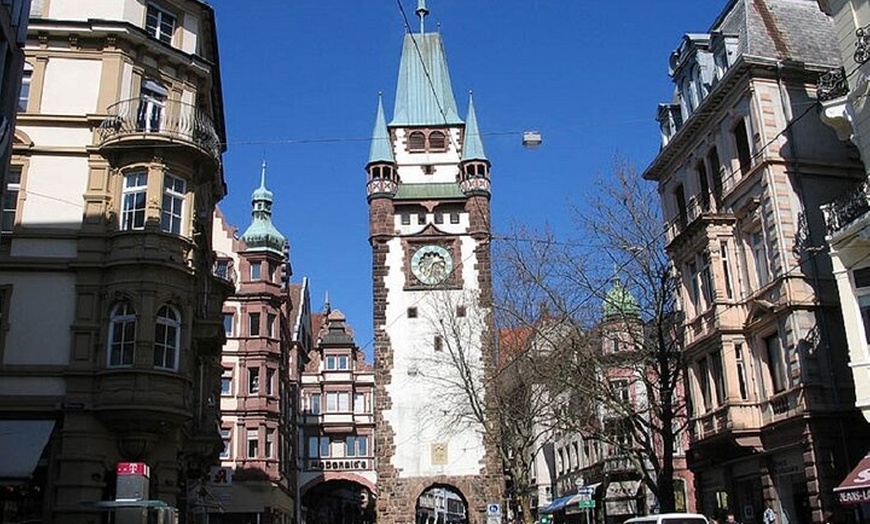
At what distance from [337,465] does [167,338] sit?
149 ft

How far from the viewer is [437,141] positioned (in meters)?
61.8

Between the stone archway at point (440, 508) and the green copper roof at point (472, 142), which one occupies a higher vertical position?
the green copper roof at point (472, 142)

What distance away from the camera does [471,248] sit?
57.3 meters

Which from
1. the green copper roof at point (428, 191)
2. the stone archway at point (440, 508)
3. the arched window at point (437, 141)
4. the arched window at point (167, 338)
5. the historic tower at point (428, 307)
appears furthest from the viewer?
the stone archway at point (440, 508)

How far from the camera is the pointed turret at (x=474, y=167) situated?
5862 cm

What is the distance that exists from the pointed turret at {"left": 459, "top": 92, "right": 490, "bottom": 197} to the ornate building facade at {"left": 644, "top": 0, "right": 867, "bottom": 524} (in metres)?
26.1

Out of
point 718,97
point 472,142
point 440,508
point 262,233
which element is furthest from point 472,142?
point 440,508

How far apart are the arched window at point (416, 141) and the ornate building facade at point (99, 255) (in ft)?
114

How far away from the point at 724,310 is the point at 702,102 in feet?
22.7

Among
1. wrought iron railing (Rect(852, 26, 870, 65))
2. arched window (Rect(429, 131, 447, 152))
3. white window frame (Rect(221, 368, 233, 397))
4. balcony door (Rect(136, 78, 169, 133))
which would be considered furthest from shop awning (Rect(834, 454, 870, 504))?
arched window (Rect(429, 131, 447, 152))

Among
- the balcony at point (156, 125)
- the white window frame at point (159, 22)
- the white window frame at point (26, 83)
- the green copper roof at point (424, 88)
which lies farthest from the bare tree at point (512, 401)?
the white window frame at point (26, 83)

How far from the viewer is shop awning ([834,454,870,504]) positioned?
20.5 m

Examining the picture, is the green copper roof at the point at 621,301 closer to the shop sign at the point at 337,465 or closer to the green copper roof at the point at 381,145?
the green copper roof at the point at 381,145

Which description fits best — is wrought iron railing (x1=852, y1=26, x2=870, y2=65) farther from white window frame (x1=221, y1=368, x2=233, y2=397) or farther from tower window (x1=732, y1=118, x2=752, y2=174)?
white window frame (x1=221, y1=368, x2=233, y2=397)
